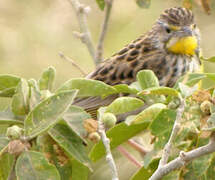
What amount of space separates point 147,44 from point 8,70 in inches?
49.7

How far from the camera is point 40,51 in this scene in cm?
538

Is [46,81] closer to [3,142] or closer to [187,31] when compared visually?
[3,142]

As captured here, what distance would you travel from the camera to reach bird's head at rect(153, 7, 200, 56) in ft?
13.1

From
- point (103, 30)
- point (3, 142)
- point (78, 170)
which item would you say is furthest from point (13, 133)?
point (103, 30)

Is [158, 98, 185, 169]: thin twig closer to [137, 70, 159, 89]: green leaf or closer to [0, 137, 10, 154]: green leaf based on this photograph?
[137, 70, 159, 89]: green leaf

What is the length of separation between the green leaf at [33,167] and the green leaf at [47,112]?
7 centimetres

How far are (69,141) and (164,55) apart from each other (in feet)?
7.35

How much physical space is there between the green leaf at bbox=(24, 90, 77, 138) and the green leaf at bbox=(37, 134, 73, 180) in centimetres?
18

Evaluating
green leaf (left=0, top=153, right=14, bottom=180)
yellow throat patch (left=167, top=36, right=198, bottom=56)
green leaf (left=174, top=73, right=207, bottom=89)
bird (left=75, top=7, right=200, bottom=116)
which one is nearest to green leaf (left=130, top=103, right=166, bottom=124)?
green leaf (left=174, top=73, right=207, bottom=89)

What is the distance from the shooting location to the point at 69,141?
2.00 m

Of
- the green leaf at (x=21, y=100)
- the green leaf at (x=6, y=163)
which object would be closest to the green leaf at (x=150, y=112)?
the green leaf at (x=21, y=100)

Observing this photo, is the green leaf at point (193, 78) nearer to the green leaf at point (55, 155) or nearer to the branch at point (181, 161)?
the branch at point (181, 161)

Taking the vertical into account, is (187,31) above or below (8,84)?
below

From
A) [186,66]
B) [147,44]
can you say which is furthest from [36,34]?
[186,66]
